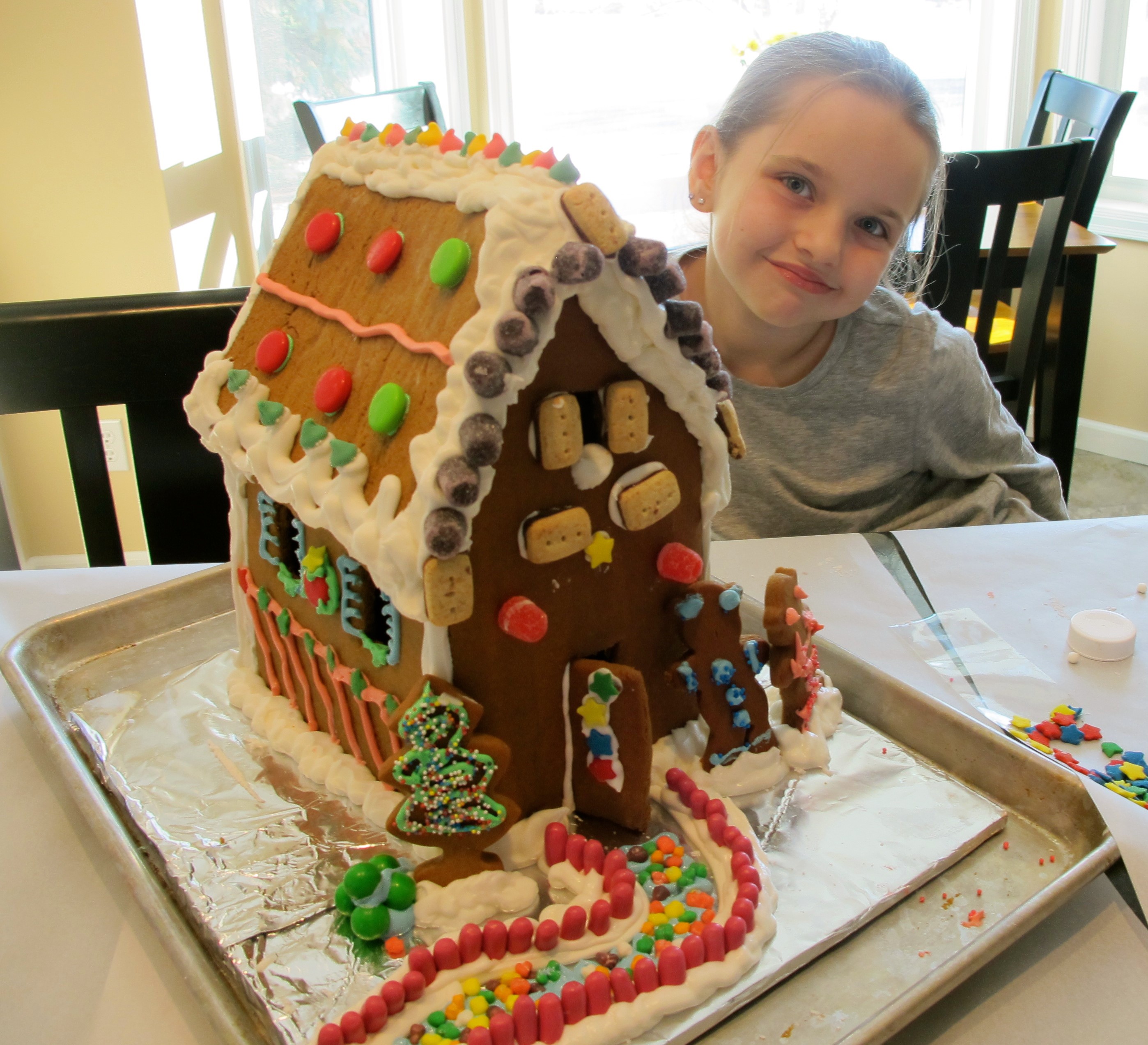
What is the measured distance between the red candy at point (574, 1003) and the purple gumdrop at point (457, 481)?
35 centimetres

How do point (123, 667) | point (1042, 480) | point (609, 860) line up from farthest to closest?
point (1042, 480) < point (123, 667) < point (609, 860)

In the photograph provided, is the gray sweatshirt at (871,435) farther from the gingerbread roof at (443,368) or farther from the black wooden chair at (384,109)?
the black wooden chair at (384,109)

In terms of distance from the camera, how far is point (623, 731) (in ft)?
2.83

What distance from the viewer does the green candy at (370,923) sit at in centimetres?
79

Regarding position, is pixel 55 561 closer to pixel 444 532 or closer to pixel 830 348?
pixel 830 348

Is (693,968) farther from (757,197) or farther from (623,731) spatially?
(757,197)

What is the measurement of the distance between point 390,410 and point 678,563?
0.96 ft

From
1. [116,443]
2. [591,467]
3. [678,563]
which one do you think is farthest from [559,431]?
[116,443]

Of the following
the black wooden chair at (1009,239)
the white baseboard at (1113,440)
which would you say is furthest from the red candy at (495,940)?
the white baseboard at (1113,440)

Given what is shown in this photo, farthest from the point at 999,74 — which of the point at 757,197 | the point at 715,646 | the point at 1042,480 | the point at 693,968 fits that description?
the point at 693,968

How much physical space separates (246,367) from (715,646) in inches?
20.5

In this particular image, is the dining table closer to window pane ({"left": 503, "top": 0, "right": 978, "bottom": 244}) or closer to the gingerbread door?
the gingerbread door

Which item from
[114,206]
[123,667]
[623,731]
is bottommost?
[123,667]

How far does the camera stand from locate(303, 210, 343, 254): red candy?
935 mm
